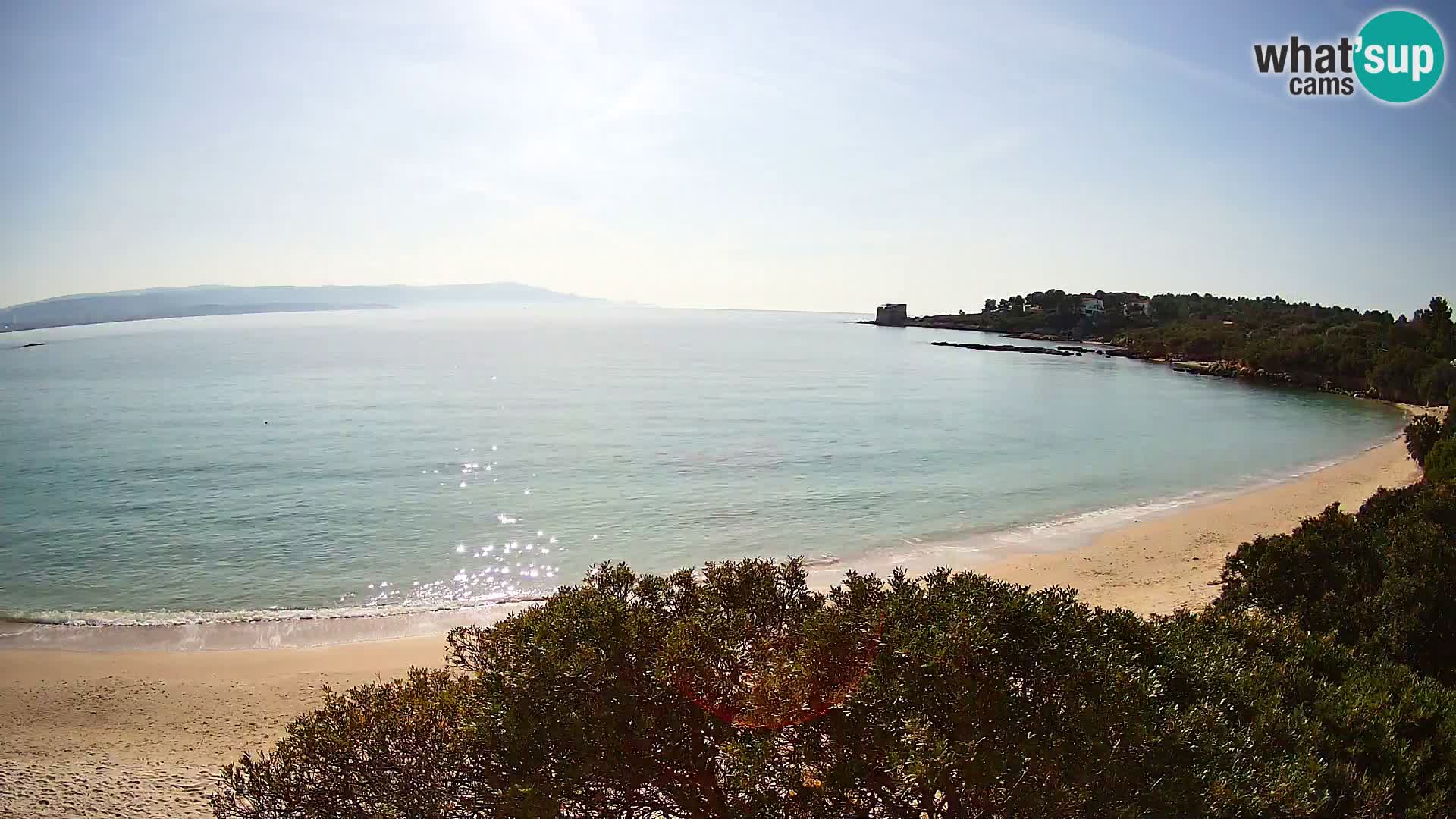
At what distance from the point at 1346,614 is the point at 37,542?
27.4 m

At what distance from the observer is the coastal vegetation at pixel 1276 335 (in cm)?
5228

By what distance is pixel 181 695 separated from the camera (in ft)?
38.3

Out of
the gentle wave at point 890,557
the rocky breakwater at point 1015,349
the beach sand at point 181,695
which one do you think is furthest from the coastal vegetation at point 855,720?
the rocky breakwater at point 1015,349

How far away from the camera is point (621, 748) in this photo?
4.88 metres

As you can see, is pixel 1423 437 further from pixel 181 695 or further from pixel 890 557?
pixel 181 695

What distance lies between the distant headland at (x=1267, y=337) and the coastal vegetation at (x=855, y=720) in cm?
4581

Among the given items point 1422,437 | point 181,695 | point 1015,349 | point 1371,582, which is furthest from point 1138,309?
point 181,695

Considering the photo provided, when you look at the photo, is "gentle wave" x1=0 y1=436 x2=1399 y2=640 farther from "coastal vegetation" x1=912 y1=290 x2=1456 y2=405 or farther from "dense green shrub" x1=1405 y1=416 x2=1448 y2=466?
"coastal vegetation" x1=912 y1=290 x2=1456 y2=405

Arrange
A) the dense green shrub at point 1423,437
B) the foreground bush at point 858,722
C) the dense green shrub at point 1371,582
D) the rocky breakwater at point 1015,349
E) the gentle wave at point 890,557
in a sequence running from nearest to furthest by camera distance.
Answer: the foreground bush at point 858,722 → the dense green shrub at point 1371,582 → the gentle wave at point 890,557 → the dense green shrub at point 1423,437 → the rocky breakwater at point 1015,349

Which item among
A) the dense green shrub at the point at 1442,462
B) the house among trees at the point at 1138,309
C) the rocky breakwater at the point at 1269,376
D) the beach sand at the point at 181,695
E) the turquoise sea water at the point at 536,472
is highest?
the house among trees at the point at 1138,309

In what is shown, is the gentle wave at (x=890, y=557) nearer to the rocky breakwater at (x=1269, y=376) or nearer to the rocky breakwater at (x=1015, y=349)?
the rocky breakwater at (x=1269, y=376)

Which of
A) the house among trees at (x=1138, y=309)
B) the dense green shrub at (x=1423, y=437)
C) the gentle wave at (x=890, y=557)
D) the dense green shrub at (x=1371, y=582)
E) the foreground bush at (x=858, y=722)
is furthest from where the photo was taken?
the house among trees at (x=1138, y=309)

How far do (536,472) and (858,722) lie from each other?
85.7 feet

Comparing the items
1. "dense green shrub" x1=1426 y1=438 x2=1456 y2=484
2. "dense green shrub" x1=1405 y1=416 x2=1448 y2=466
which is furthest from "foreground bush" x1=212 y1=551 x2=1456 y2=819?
"dense green shrub" x1=1405 y1=416 x2=1448 y2=466
